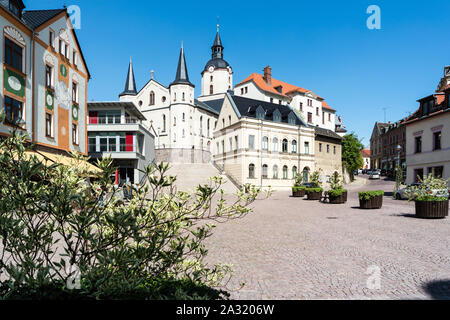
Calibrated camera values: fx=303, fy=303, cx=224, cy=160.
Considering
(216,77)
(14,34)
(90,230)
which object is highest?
(216,77)

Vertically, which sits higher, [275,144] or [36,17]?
[36,17]

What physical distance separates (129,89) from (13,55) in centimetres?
5012

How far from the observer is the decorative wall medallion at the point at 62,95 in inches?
870

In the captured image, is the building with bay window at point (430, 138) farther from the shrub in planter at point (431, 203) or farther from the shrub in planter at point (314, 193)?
the shrub in planter at point (431, 203)

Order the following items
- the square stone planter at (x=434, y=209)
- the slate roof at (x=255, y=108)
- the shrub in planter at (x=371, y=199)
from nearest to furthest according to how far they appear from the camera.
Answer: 1. the square stone planter at (x=434, y=209)
2. the shrub in planter at (x=371, y=199)
3. the slate roof at (x=255, y=108)

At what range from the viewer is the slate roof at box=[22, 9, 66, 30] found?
65.5 ft

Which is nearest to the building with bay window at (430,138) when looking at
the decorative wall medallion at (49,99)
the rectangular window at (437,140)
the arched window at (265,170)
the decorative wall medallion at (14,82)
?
the rectangular window at (437,140)

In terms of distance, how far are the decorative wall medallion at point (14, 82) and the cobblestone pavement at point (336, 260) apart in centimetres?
1478

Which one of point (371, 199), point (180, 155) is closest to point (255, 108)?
point (180, 155)

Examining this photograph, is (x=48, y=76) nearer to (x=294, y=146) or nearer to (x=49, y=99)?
(x=49, y=99)

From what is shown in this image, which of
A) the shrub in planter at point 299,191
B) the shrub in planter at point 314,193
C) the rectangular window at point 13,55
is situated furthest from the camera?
the shrub in planter at point 299,191

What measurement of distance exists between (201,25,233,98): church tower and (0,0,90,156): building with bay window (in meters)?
50.1

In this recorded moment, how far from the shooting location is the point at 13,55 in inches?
694
